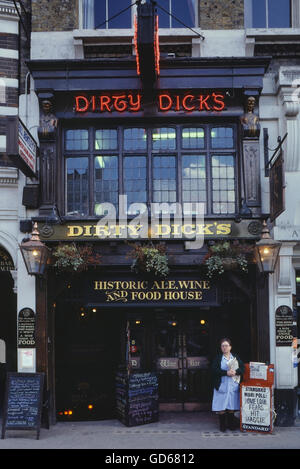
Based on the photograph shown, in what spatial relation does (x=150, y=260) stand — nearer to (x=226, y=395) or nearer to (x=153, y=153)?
(x=153, y=153)

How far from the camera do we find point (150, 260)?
10.8m

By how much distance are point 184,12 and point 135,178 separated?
381 centimetres

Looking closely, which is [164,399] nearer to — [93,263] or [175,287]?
[175,287]

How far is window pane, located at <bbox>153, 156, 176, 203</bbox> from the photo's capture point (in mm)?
11586

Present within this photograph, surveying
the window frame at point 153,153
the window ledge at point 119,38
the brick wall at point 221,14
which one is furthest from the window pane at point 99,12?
the window frame at point 153,153

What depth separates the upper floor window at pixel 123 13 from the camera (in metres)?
12.1

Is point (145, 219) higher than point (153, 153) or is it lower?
lower

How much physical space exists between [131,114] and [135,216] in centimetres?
205

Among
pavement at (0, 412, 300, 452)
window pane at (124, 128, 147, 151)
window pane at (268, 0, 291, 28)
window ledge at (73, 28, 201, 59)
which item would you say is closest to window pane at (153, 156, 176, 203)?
window pane at (124, 128, 147, 151)

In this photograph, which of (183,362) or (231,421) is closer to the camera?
(231,421)

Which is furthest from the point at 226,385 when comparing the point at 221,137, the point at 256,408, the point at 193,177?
the point at 221,137

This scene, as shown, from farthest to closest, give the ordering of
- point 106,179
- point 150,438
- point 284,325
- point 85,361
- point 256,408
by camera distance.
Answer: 1. point 85,361
2. point 106,179
3. point 284,325
4. point 256,408
5. point 150,438

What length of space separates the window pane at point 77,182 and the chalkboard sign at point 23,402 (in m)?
3.49

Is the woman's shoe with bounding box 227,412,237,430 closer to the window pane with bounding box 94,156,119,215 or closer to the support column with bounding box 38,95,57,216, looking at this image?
the window pane with bounding box 94,156,119,215
